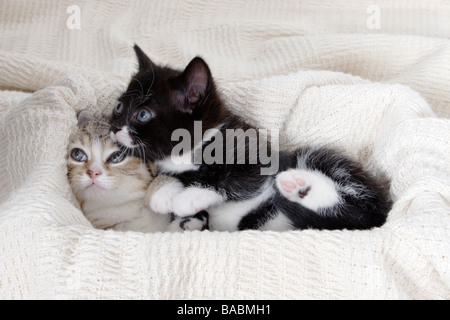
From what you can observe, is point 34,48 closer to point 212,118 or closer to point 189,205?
point 212,118

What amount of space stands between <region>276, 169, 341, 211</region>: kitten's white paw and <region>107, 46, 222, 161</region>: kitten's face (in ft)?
0.89

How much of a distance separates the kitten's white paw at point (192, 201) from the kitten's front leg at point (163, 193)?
0.07ft

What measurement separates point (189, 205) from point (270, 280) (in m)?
0.41

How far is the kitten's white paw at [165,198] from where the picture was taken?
4.12 feet

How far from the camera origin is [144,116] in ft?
4.23

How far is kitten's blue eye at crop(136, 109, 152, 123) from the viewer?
1286 millimetres

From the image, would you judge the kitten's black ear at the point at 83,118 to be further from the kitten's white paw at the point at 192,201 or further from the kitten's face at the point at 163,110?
the kitten's white paw at the point at 192,201

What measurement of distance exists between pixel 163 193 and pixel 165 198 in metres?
0.02

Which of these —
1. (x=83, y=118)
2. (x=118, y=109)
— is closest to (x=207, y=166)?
(x=118, y=109)

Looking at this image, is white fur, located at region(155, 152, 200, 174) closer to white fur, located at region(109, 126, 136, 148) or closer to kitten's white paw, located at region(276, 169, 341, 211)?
white fur, located at region(109, 126, 136, 148)

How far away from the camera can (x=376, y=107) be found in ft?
4.48

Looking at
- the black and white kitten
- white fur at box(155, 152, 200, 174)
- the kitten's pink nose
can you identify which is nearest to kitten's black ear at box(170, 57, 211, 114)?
the black and white kitten

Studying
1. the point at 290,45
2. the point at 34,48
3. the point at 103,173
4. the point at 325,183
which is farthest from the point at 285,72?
the point at 34,48

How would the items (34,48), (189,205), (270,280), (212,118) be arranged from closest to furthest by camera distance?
(270,280) < (189,205) < (212,118) < (34,48)
